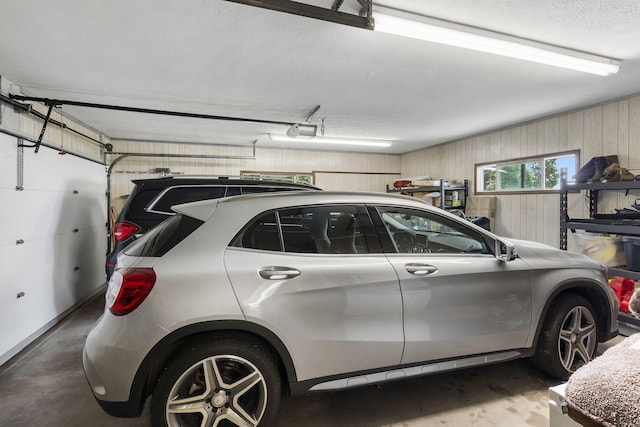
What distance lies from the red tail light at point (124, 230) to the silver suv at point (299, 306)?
5.41ft

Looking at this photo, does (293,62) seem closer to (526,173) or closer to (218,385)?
(218,385)

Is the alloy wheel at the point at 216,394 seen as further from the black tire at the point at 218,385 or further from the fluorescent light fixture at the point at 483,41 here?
the fluorescent light fixture at the point at 483,41

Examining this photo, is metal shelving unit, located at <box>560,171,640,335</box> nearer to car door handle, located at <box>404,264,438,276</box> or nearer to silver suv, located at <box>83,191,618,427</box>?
silver suv, located at <box>83,191,618,427</box>

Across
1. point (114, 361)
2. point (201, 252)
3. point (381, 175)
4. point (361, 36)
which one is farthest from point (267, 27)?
point (381, 175)

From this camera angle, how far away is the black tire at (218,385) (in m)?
1.49

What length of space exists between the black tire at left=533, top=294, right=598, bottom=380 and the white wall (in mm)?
4616

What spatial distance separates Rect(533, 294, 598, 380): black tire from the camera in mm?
2205

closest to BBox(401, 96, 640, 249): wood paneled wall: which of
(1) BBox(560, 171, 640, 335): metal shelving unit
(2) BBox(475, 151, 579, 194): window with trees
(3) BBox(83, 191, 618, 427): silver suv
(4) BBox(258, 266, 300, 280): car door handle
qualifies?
(2) BBox(475, 151, 579, 194): window with trees

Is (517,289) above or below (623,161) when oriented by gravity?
below

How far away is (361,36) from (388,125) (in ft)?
9.43

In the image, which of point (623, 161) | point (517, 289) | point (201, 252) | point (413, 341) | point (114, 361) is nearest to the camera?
point (114, 361)

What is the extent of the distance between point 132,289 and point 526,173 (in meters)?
5.95

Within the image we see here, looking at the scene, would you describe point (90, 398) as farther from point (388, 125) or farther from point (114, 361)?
point (388, 125)

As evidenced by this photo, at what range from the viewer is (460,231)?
215 cm
